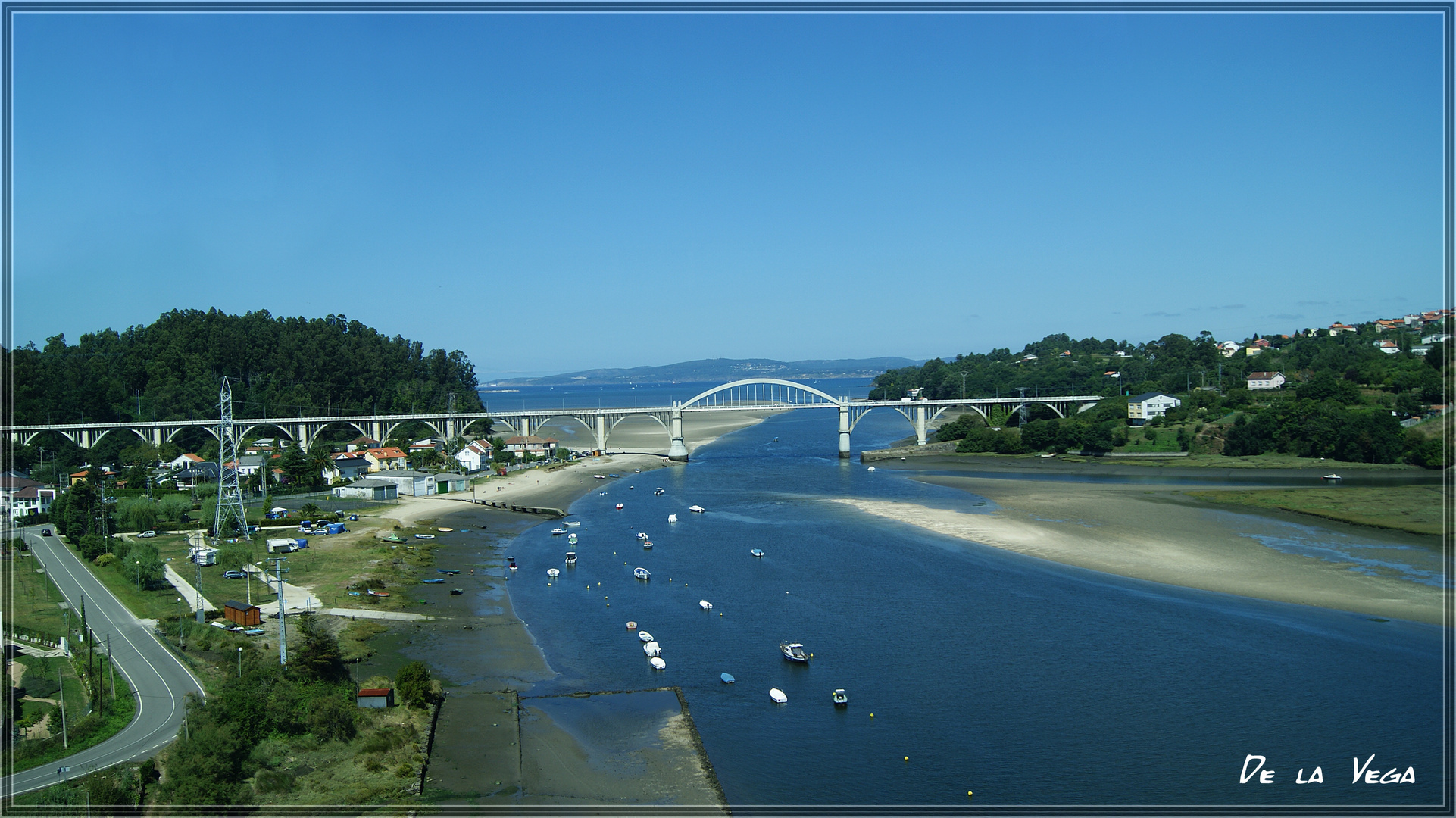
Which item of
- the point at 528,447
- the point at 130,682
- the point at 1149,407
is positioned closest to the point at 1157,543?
the point at 130,682

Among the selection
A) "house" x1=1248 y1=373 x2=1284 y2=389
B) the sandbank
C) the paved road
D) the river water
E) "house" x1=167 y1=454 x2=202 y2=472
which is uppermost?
"house" x1=1248 y1=373 x2=1284 y2=389

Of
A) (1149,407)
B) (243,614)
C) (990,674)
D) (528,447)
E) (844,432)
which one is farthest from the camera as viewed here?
(844,432)

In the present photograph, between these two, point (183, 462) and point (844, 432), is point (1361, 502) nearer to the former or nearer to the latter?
point (844, 432)

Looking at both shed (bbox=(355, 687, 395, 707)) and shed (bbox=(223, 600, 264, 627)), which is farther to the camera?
shed (bbox=(223, 600, 264, 627))

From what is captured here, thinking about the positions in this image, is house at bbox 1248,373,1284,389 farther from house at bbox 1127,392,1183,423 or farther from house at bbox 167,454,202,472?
house at bbox 167,454,202,472

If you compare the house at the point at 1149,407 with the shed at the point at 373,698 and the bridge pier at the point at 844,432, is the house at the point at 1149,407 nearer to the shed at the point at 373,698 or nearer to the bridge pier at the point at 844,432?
the bridge pier at the point at 844,432

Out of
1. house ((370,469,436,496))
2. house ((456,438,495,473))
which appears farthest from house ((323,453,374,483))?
house ((456,438,495,473))
